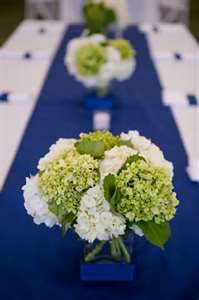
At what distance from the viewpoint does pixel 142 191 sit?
1.00 metres

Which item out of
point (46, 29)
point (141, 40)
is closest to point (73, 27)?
point (46, 29)

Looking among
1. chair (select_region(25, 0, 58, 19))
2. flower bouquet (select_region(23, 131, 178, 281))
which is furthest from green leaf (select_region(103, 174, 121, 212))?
chair (select_region(25, 0, 58, 19))

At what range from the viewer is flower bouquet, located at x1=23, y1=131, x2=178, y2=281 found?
1010 mm

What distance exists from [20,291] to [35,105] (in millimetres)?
1265

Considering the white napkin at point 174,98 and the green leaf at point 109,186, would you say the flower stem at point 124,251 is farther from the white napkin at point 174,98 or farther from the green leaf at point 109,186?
the white napkin at point 174,98

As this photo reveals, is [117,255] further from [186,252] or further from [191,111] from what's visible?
[191,111]

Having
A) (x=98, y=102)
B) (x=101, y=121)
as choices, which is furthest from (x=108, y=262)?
(x=98, y=102)

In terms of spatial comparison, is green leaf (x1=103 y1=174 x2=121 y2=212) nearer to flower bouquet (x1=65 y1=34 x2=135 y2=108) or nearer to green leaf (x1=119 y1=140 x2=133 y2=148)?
green leaf (x1=119 y1=140 x2=133 y2=148)

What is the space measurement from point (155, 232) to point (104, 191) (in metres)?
0.12

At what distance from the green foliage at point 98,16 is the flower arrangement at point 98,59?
916 millimetres

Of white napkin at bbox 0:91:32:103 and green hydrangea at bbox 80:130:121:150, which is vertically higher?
green hydrangea at bbox 80:130:121:150

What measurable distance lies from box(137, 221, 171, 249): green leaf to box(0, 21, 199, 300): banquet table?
0.59 feet

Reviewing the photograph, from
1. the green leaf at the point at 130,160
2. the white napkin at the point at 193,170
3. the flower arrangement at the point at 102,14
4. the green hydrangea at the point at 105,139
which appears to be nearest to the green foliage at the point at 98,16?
the flower arrangement at the point at 102,14

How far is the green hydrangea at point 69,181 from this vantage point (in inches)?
40.4
